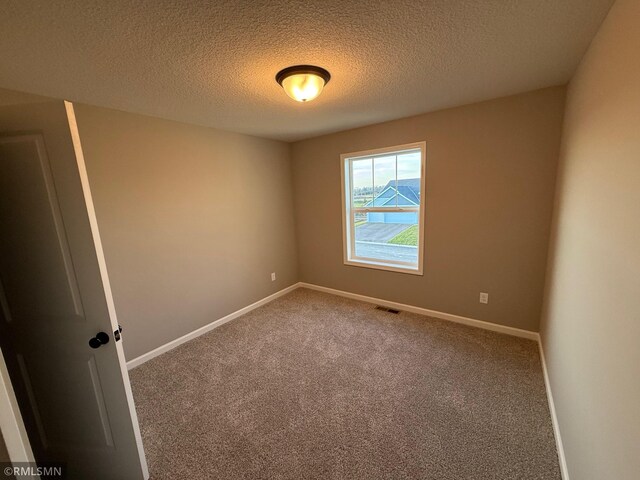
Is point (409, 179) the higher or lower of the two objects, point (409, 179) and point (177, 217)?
the higher

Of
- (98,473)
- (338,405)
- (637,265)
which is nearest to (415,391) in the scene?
(338,405)

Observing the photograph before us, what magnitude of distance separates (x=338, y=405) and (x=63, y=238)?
192 centimetres

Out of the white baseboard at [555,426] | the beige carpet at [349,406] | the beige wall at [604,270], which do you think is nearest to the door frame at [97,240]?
the beige carpet at [349,406]

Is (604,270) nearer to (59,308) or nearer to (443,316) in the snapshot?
(443,316)

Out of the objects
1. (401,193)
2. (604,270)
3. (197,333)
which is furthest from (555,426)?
(197,333)

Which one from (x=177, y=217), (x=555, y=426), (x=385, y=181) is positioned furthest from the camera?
(x=385, y=181)

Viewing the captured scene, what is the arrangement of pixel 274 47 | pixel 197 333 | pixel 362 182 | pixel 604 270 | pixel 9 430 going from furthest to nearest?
pixel 362 182
pixel 197 333
pixel 274 47
pixel 604 270
pixel 9 430

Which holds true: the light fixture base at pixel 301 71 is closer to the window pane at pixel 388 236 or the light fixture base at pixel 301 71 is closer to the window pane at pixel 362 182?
the window pane at pixel 362 182

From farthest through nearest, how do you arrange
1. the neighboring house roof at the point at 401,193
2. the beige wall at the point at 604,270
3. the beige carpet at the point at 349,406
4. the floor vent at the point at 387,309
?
the floor vent at the point at 387,309 → the neighboring house roof at the point at 401,193 → the beige carpet at the point at 349,406 → the beige wall at the point at 604,270

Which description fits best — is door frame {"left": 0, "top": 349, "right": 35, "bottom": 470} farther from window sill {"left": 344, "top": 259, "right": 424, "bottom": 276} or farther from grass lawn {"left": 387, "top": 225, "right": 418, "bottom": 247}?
grass lawn {"left": 387, "top": 225, "right": 418, "bottom": 247}

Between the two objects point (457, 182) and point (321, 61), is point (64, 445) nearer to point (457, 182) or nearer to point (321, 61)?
point (321, 61)

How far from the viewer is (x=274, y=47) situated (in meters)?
1.42

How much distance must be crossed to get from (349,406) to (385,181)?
2.55 meters

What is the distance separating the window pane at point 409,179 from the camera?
306 cm
